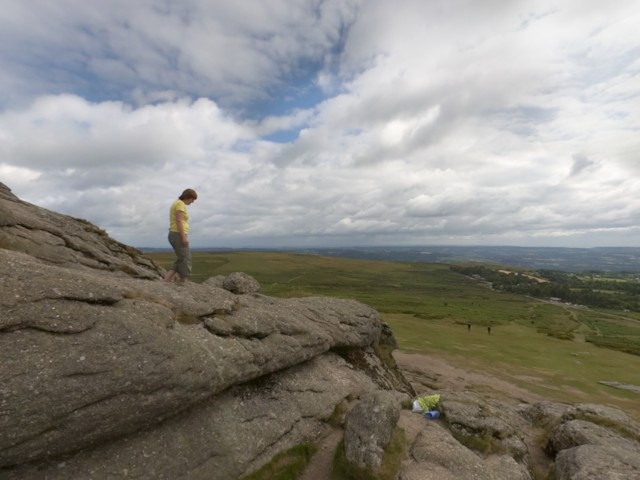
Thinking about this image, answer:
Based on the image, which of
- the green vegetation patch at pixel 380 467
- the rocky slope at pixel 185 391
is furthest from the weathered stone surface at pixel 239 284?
the green vegetation patch at pixel 380 467

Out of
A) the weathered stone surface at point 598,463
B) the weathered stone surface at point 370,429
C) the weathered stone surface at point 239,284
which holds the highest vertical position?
the weathered stone surface at point 239,284

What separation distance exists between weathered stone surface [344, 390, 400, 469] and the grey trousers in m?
13.2

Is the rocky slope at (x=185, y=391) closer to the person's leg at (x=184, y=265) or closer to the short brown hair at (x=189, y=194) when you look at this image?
the person's leg at (x=184, y=265)

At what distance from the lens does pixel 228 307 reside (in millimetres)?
22078

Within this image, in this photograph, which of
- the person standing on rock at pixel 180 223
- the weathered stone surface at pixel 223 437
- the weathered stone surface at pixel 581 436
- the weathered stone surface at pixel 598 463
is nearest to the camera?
the weathered stone surface at pixel 223 437

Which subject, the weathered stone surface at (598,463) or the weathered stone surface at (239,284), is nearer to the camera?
the weathered stone surface at (598,463)

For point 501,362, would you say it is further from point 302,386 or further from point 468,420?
point 302,386

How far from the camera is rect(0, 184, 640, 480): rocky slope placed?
44.6 ft

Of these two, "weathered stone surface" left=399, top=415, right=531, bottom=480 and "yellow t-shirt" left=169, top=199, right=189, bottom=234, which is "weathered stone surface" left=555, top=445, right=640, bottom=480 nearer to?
"weathered stone surface" left=399, top=415, right=531, bottom=480

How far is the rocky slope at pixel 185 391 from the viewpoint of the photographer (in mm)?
13586

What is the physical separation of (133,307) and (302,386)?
1190 cm

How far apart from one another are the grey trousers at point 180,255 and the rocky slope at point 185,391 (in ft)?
4.41

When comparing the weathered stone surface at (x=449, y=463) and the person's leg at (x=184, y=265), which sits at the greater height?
the person's leg at (x=184, y=265)

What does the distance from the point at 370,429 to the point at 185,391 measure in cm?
988
